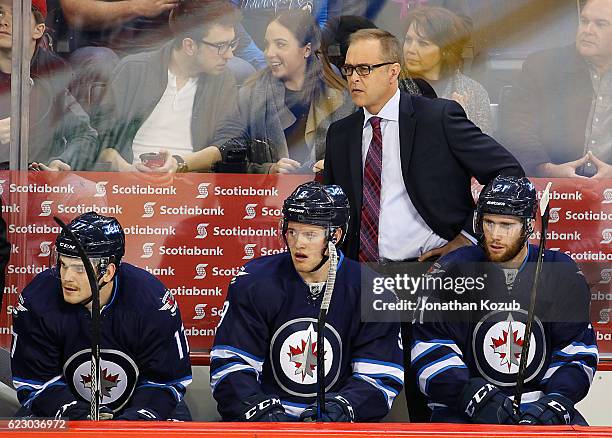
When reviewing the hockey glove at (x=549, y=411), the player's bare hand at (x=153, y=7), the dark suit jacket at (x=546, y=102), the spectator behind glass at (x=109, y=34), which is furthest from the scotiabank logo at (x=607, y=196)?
the player's bare hand at (x=153, y=7)

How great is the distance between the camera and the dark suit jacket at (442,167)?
3180 millimetres

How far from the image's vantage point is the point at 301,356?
2852 mm

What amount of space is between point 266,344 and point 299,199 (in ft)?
1.29

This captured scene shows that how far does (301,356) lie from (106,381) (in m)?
0.53

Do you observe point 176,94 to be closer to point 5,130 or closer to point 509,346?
point 5,130

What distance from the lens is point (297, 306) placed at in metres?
2.87

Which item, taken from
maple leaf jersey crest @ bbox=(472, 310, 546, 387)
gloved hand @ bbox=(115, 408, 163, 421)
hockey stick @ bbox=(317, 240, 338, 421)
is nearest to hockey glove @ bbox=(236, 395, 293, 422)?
hockey stick @ bbox=(317, 240, 338, 421)

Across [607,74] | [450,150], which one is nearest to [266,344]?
[450,150]

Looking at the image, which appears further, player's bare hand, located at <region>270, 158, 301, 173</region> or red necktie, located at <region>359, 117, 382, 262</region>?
player's bare hand, located at <region>270, 158, 301, 173</region>

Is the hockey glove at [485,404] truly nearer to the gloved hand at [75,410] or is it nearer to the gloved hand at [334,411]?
the gloved hand at [334,411]

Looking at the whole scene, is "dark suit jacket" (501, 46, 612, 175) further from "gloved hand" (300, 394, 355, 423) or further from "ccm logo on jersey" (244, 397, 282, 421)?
"ccm logo on jersey" (244, 397, 282, 421)

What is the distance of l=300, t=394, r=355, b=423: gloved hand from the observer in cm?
265

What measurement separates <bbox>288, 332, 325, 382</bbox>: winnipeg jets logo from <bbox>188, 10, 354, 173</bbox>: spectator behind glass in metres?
0.78

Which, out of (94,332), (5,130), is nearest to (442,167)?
(94,332)
